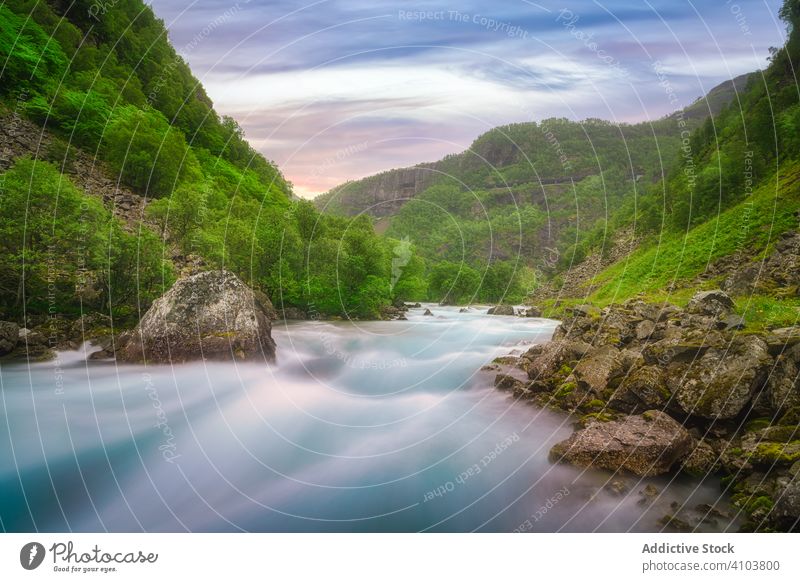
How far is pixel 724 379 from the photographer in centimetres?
790

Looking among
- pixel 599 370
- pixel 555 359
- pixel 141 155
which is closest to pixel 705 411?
pixel 599 370

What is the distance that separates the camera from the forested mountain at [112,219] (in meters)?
14.2

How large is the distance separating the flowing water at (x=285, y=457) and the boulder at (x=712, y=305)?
5637 millimetres

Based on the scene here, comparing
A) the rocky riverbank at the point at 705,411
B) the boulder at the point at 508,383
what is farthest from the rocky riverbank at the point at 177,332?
the rocky riverbank at the point at 705,411

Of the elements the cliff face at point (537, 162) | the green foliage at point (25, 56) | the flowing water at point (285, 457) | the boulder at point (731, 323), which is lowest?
the flowing water at point (285, 457)

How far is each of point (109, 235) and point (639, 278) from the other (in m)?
33.0

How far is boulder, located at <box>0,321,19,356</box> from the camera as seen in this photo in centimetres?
1248

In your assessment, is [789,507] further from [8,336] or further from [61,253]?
[61,253]

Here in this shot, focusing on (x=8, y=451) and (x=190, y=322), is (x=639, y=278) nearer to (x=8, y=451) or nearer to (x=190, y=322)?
(x=190, y=322)

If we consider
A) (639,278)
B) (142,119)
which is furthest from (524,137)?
(142,119)

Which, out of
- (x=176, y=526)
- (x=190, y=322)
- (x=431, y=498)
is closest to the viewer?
(x=176, y=526)

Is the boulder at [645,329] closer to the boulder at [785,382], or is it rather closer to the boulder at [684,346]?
the boulder at [684,346]

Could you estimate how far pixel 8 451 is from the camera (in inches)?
323

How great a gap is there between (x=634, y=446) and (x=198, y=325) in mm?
12300
